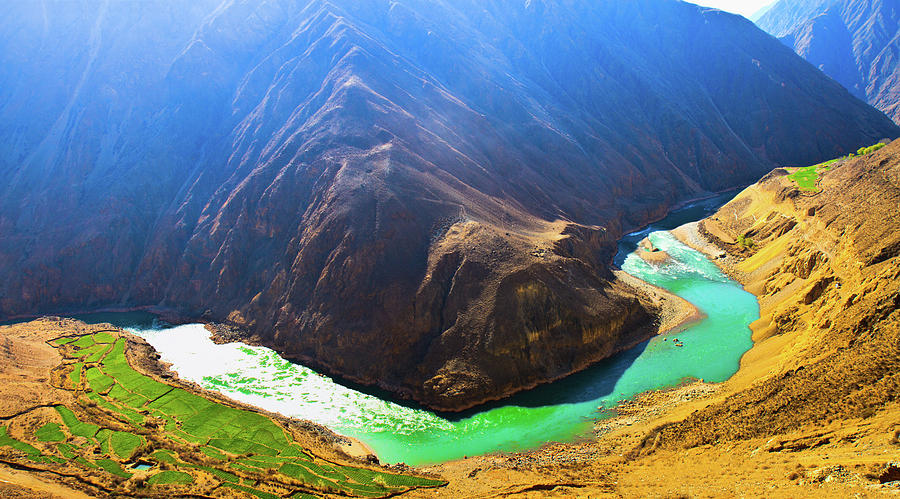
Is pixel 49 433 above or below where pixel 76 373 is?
above

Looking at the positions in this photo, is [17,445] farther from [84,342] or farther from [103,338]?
[103,338]

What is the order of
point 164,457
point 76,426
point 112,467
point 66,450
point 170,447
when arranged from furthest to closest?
point 76,426 → point 170,447 → point 164,457 → point 66,450 → point 112,467

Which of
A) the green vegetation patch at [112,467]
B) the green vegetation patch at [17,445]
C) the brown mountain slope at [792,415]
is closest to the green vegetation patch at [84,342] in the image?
the green vegetation patch at [17,445]

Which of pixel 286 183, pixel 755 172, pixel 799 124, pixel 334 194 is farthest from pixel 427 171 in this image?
pixel 799 124

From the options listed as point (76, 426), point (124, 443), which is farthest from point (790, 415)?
point (76, 426)

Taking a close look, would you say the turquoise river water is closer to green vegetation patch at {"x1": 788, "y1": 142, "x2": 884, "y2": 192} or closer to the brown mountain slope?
the brown mountain slope

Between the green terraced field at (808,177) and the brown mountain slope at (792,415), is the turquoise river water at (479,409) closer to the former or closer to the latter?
the brown mountain slope at (792,415)
